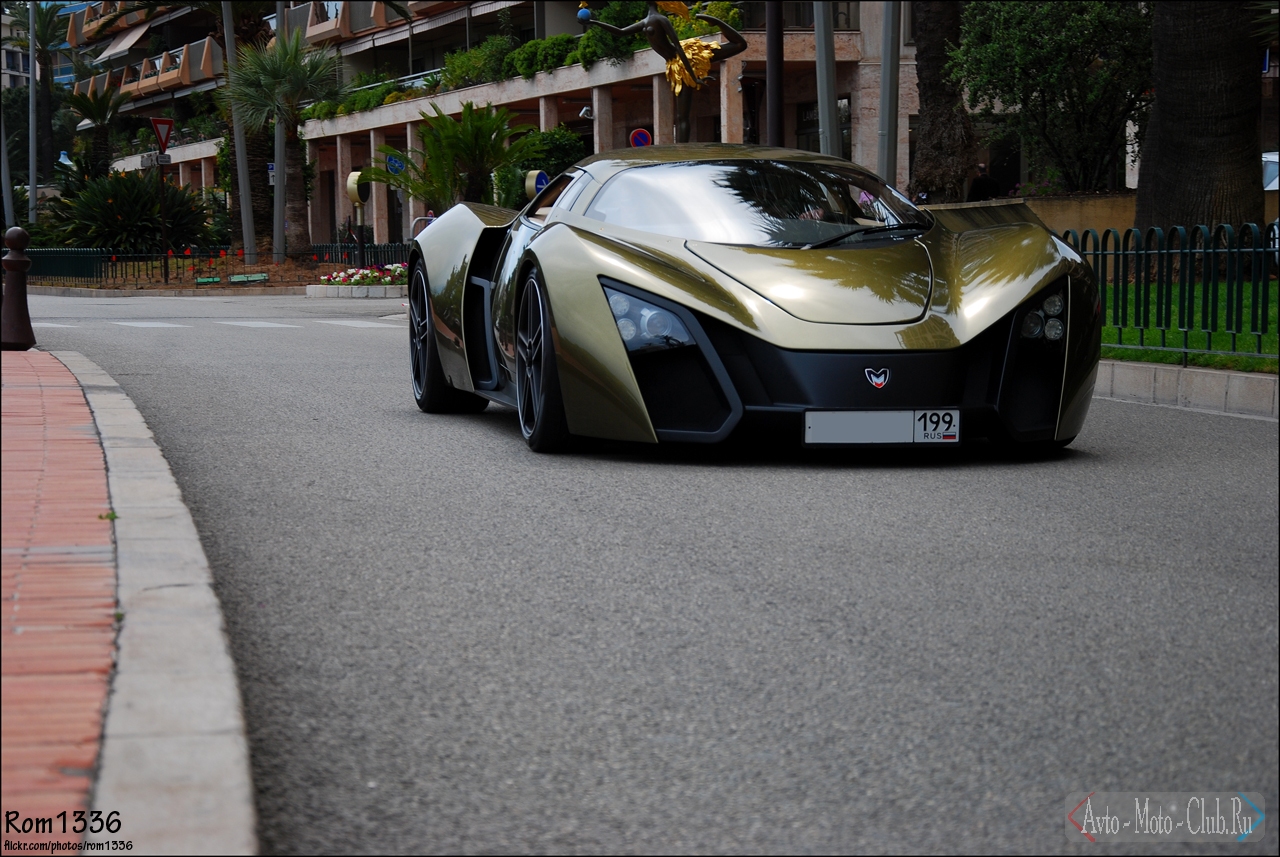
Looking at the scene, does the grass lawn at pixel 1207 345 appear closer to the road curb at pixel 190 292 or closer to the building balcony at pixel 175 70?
the road curb at pixel 190 292

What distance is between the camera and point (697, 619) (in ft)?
12.9

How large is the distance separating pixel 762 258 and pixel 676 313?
0.59 meters

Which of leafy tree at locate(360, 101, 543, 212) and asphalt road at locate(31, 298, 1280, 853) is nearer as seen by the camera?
asphalt road at locate(31, 298, 1280, 853)

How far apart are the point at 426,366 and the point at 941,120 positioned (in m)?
16.1

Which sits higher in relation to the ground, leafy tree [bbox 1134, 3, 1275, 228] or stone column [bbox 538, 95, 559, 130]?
stone column [bbox 538, 95, 559, 130]

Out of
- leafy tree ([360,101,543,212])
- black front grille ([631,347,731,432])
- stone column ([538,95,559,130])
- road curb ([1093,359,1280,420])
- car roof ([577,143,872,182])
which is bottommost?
road curb ([1093,359,1280,420])

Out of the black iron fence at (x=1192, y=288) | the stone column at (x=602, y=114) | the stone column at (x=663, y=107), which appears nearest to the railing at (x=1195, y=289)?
the black iron fence at (x=1192, y=288)

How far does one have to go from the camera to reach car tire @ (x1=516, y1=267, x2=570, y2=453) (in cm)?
644

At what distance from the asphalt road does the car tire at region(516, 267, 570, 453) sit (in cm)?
16

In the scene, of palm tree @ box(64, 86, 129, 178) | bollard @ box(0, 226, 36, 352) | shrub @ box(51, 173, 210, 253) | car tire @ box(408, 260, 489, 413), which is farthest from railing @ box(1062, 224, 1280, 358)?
palm tree @ box(64, 86, 129, 178)

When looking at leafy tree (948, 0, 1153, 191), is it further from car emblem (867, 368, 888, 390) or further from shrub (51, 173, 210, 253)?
shrub (51, 173, 210, 253)

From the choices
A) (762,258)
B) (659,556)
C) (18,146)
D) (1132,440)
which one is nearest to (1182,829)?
(659,556)

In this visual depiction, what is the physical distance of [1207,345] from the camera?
382 inches

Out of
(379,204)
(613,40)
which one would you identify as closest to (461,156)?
(613,40)
